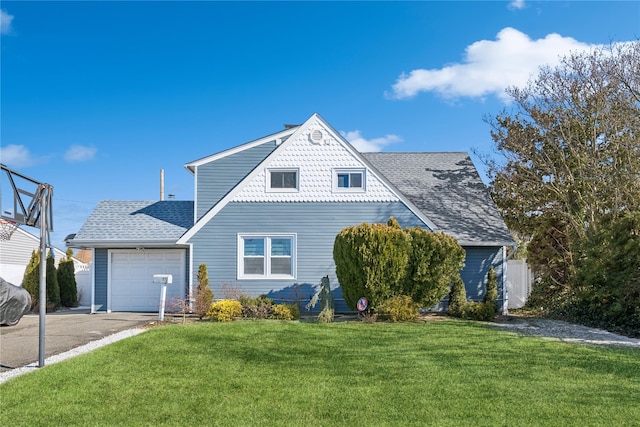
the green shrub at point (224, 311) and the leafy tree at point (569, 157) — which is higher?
the leafy tree at point (569, 157)

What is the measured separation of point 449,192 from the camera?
18281 millimetres

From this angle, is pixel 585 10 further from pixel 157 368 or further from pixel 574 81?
pixel 157 368

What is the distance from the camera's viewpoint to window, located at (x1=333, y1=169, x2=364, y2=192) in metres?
16.1

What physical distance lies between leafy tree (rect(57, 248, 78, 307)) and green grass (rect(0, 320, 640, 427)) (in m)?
12.2

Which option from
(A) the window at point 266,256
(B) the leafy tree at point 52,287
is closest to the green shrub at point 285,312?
(A) the window at point 266,256

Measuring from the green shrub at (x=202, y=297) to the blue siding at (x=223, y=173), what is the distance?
2.30 m

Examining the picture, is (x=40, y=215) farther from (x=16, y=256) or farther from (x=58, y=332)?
(x=16, y=256)

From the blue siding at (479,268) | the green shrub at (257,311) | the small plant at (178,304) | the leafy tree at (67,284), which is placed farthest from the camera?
the leafy tree at (67,284)

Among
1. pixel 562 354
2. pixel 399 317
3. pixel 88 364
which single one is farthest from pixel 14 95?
pixel 562 354

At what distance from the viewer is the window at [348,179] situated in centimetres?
1609

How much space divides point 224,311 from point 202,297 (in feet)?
Answer: 3.87

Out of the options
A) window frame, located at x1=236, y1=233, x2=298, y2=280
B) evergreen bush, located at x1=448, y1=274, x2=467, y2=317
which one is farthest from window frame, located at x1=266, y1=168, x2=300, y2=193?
evergreen bush, located at x1=448, y1=274, x2=467, y2=317

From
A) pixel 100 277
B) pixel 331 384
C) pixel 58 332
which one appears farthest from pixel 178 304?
pixel 331 384

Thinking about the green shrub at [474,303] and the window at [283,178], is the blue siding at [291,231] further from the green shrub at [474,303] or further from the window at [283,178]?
the green shrub at [474,303]
